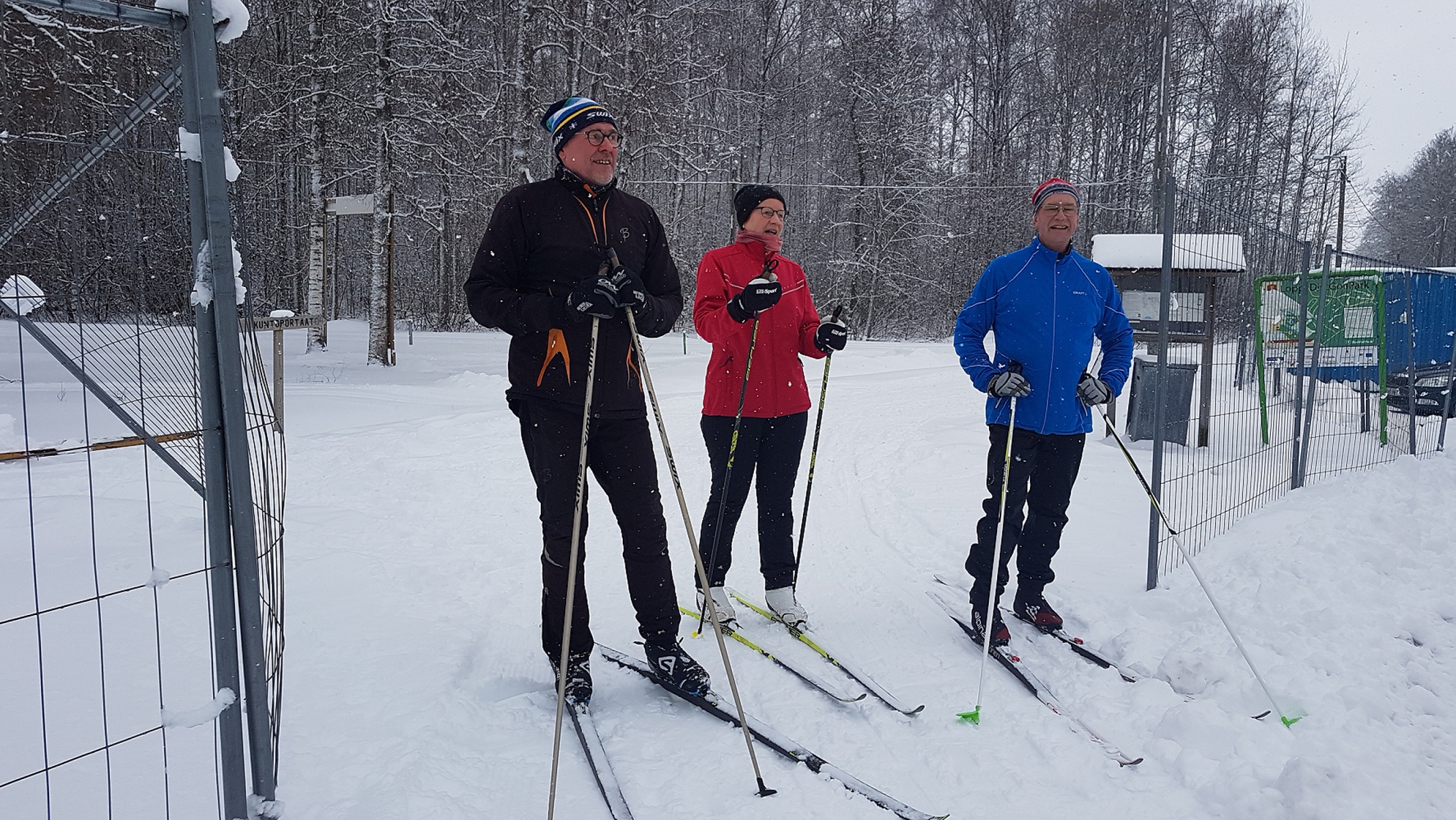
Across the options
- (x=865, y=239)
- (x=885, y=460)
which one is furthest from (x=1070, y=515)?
(x=865, y=239)

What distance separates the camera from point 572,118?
295 centimetres

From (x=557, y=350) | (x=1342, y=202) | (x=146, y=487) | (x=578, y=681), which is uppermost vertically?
(x=1342, y=202)

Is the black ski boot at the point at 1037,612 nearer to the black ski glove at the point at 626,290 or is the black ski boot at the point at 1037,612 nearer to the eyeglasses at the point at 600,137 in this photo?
the black ski glove at the point at 626,290

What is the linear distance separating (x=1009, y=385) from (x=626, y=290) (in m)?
1.75

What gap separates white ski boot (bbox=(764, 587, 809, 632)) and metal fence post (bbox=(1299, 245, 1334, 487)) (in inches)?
177

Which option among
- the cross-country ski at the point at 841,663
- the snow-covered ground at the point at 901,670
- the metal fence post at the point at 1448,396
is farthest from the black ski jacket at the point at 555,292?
the metal fence post at the point at 1448,396

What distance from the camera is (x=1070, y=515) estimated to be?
5973 millimetres

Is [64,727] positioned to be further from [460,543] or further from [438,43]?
[438,43]

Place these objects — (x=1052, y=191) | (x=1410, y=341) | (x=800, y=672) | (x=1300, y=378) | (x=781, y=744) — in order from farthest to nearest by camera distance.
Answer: (x=1410, y=341) → (x=1300, y=378) → (x=1052, y=191) → (x=800, y=672) → (x=781, y=744)

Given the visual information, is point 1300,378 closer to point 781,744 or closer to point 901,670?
point 901,670

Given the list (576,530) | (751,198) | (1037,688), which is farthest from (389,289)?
(1037,688)

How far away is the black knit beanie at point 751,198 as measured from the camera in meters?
3.76

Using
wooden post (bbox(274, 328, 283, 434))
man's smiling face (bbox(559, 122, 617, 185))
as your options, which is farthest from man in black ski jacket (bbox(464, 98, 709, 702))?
wooden post (bbox(274, 328, 283, 434))

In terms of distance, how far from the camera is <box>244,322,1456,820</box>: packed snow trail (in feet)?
8.17
